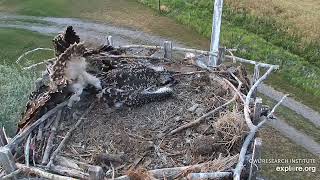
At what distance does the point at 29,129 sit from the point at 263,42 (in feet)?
39.6

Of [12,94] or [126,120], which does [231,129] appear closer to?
[126,120]

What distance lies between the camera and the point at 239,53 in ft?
54.9

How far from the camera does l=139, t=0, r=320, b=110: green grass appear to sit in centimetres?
1512

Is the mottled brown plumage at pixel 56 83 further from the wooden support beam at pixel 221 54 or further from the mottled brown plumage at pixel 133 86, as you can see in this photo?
the wooden support beam at pixel 221 54

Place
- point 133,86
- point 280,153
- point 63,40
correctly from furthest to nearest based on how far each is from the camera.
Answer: point 280,153
point 133,86
point 63,40

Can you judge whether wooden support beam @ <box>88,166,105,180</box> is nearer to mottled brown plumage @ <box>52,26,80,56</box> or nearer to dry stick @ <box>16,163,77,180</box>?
dry stick @ <box>16,163,77,180</box>

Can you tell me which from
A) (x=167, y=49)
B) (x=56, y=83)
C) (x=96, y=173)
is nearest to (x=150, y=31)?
(x=167, y=49)

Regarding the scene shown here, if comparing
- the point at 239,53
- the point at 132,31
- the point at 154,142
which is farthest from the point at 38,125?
the point at 132,31

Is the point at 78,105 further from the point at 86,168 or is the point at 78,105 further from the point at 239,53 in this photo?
the point at 239,53

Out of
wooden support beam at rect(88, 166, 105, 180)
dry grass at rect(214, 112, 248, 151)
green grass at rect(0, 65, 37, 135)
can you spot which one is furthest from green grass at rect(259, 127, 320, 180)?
wooden support beam at rect(88, 166, 105, 180)

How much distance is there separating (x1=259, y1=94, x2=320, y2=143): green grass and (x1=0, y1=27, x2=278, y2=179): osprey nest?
5.58 meters

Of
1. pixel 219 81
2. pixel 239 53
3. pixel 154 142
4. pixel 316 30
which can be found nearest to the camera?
pixel 154 142

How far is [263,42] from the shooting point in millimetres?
17469

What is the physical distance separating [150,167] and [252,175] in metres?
1.29
